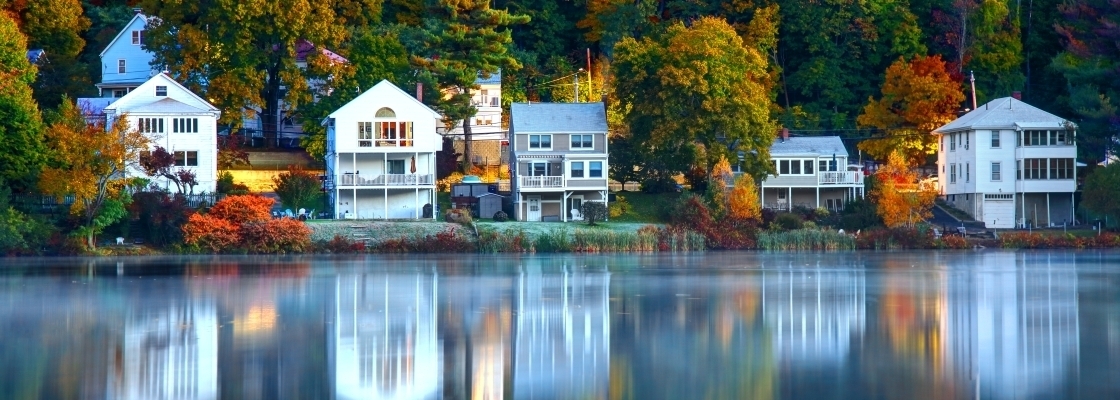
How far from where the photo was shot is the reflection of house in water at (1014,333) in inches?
826

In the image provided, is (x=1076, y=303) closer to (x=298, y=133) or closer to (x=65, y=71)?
(x=298, y=133)

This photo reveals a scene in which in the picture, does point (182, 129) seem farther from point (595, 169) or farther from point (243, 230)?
point (595, 169)

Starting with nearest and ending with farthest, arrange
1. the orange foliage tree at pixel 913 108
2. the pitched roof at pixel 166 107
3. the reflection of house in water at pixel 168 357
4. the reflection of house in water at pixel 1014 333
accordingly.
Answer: the reflection of house in water at pixel 168 357 → the reflection of house in water at pixel 1014 333 → the pitched roof at pixel 166 107 → the orange foliage tree at pixel 913 108

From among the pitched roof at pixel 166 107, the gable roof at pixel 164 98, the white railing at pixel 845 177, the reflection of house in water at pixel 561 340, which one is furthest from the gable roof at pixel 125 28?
the reflection of house in water at pixel 561 340

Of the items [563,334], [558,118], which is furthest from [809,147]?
[563,334]

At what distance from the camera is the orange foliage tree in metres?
76.4

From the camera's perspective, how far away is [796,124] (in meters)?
80.8

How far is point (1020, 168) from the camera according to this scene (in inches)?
2773

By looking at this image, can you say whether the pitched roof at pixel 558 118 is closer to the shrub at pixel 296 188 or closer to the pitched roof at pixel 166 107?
the shrub at pixel 296 188

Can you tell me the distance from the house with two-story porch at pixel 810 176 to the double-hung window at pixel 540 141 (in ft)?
37.1

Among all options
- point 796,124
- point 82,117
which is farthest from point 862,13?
point 82,117

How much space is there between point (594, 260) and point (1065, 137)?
30309 millimetres

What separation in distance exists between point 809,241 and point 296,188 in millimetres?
23750

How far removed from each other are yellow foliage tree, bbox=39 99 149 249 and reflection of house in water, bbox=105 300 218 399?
29.1 meters
